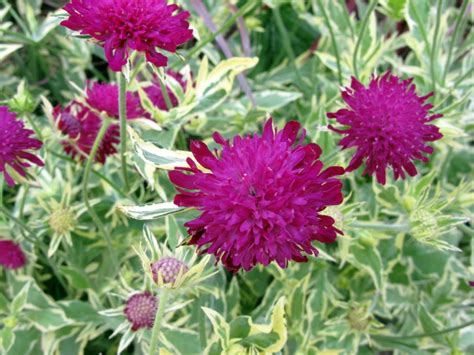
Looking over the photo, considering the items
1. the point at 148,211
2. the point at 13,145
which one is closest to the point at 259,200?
the point at 148,211

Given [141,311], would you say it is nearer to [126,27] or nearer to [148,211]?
[148,211]

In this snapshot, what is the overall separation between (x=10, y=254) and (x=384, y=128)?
65cm

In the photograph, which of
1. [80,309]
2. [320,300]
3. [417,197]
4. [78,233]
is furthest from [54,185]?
[417,197]

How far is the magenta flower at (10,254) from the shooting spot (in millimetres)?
963

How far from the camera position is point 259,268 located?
3.55ft

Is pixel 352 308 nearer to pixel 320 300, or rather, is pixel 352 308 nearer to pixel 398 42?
pixel 320 300

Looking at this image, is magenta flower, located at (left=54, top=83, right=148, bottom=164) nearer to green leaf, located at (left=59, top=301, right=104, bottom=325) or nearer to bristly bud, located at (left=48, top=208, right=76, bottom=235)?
bristly bud, located at (left=48, top=208, right=76, bottom=235)

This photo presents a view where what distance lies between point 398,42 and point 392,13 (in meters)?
0.15

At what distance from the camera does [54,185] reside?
1.03 metres

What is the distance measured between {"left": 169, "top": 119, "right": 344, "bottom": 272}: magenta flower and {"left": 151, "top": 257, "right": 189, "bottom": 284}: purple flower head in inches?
2.9

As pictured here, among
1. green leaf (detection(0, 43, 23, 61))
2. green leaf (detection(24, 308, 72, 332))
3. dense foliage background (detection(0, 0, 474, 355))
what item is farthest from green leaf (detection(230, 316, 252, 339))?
green leaf (detection(0, 43, 23, 61))

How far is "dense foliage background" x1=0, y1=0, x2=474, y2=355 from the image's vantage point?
2.83 ft

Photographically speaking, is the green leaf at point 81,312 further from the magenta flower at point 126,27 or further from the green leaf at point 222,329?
the magenta flower at point 126,27

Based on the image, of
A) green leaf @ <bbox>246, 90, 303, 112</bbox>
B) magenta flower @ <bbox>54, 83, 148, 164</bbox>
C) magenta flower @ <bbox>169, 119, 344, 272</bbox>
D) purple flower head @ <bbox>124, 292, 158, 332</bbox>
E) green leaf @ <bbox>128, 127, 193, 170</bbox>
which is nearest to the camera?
magenta flower @ <bbox>169, 119, 344, 272</bbox>
